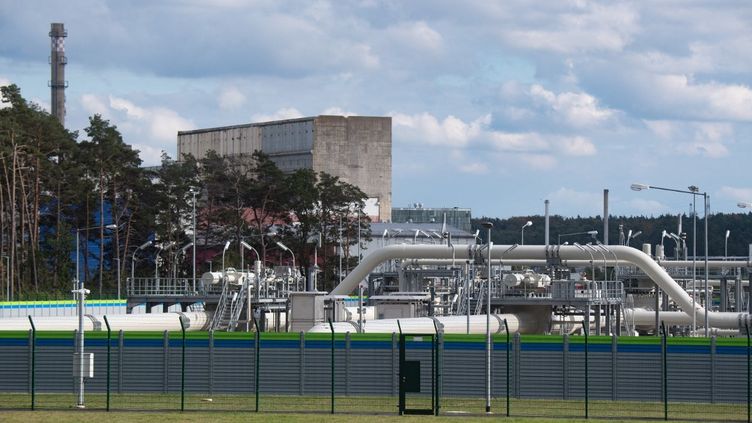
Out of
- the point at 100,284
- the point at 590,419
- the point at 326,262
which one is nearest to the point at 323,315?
the point at 590,419

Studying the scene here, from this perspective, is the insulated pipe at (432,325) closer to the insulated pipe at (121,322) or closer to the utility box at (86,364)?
the insulated pipe at (121,322)

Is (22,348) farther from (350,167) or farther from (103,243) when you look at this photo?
(350,167)

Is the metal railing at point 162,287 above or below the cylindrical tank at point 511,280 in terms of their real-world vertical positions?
below

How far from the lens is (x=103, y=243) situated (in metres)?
123

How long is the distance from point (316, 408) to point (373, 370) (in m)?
4.27

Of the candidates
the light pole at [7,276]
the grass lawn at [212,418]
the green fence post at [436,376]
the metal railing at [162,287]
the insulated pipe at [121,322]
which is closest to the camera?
the grass lawn at [212,418]

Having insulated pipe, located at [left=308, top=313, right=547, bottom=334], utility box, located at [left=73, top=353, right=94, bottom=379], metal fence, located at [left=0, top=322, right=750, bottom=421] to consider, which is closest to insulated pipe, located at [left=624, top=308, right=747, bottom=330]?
insulated pipe, located at [left=308, top=313, right=547, bottom=334]

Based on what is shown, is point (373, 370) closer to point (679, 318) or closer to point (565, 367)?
point (565, 367)

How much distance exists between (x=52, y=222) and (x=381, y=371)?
82.2 m

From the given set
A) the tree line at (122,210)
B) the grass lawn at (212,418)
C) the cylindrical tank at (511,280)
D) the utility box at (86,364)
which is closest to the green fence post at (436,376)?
the grass lawn at (212,418)

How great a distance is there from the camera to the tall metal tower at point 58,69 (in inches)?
6196

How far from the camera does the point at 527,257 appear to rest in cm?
8300

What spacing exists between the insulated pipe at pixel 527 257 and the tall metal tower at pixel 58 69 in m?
82.8

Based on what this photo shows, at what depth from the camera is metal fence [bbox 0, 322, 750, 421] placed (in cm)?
4422
